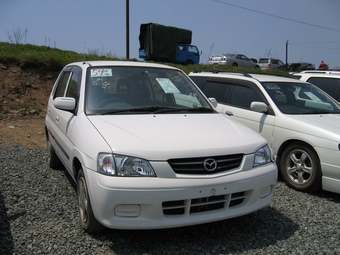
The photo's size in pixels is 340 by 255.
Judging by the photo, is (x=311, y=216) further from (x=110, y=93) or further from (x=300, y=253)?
(x=110, y=93)

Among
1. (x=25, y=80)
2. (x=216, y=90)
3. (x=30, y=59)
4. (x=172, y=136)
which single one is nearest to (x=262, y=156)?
(x=172, y=136)

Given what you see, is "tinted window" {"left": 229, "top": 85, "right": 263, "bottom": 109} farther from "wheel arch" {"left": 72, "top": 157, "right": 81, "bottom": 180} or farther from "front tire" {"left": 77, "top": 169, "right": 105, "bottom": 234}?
"front tire" {"left": 77, "top": 169, "right": 105, "bottom": 234}

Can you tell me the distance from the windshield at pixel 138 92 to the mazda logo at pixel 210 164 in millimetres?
1096

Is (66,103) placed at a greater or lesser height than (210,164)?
greater

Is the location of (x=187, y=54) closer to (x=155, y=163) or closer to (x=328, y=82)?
(x=328, y=82)

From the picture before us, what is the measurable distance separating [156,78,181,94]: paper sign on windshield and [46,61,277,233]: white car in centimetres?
36

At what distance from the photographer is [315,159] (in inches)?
183

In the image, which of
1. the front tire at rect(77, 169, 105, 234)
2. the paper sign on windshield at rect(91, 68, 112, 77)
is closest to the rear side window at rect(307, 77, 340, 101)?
the paper sign on windshield at rect(91, 68, 112, 77)

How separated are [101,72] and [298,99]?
339cm

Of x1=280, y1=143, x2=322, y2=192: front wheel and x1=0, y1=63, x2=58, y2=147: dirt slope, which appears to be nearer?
x1=280, y1=143, x2=322, y2=192: front wheel

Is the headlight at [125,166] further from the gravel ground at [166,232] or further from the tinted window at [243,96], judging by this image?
the tinted window at [243,96]

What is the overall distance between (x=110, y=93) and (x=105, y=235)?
1.62 metres

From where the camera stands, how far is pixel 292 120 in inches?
201

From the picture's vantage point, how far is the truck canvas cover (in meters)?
22.4
